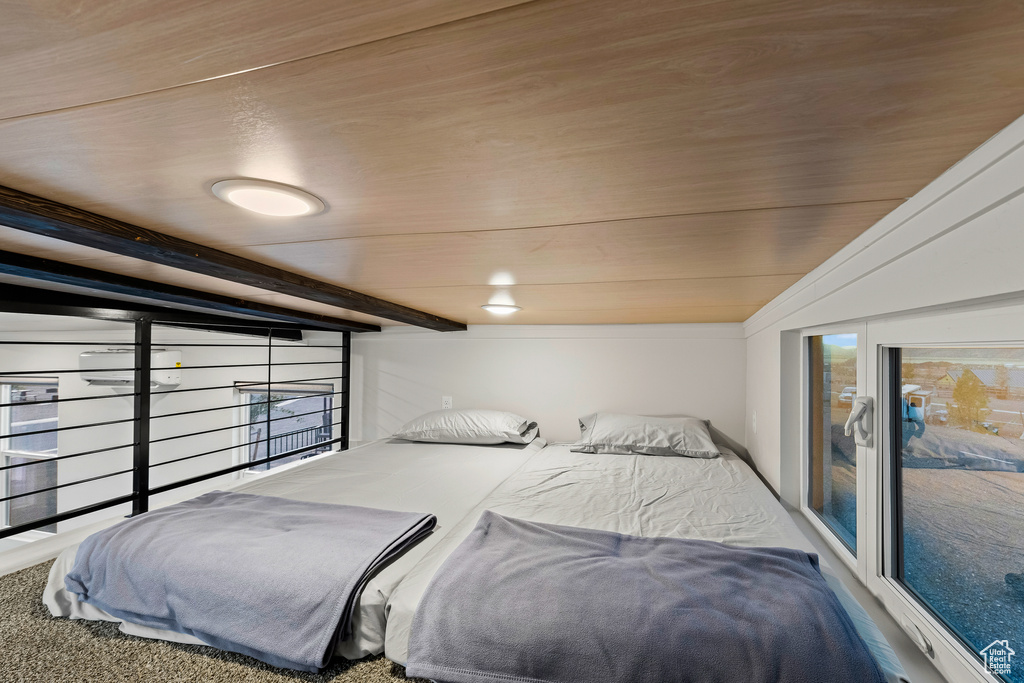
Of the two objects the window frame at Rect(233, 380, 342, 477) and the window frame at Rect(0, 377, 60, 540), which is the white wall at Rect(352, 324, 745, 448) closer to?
the window frame at Rect(233, 380, 342, 477)

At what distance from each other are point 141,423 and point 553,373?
111 inches

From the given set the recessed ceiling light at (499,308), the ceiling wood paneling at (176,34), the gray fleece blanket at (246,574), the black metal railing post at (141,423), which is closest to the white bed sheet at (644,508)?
the gray fleece blanket at (246,574)

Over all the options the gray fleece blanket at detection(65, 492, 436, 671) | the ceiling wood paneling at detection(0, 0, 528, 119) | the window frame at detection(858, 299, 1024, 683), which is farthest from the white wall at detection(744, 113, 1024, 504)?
the gray fleece blanket at detection(65, 492, 436, 671)

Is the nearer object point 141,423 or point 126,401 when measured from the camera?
point 141,423

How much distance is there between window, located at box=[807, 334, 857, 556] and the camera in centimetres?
164

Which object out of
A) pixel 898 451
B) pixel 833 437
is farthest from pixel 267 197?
pixel 833 437

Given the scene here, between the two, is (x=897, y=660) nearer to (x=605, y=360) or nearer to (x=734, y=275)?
(x=734, y=275)

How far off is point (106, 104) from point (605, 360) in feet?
11.1

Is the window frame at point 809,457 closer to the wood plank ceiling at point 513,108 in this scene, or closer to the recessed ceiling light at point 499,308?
the wood plank ceiling at point 513,108

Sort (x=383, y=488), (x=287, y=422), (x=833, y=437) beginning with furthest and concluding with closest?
1. (x=287, y=422)
2. (x=383, y=488)
3. (x=833, y=437)

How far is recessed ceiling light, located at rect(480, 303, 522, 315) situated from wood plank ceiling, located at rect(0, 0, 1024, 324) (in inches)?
59.7

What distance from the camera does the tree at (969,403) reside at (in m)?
0.95

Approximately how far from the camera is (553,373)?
380 cm

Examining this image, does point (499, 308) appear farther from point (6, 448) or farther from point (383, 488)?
point (6, 448)
